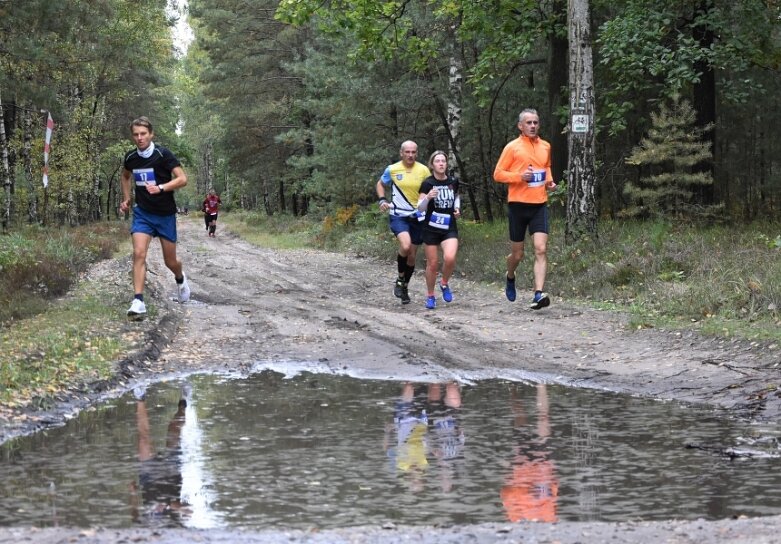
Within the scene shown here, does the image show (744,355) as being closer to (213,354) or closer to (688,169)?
(213,354)

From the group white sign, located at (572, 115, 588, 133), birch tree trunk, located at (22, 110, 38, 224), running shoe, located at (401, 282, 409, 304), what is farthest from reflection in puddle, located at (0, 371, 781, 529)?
birch tree trunk, located at (22, 110, 38, 224)

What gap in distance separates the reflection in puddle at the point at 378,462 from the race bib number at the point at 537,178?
16.3ft

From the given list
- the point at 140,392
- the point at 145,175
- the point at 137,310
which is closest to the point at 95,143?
the point at 145,175

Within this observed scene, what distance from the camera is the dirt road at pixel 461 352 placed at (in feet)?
13.0

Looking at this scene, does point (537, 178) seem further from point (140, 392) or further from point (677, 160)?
point (677, 160)

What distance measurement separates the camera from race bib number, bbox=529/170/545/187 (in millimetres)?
12055

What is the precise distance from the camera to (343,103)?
29344 millimetres

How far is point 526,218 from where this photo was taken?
1236 cm

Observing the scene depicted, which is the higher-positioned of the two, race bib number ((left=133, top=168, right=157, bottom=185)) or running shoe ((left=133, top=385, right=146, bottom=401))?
race bib number ((left=133, top=168, right=157, bottom=185))

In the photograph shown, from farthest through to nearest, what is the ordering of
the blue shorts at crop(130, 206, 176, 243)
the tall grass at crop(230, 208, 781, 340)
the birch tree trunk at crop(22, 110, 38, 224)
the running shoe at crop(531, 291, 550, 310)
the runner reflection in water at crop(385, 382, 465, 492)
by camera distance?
the birch tree trunk at crop(22, 110, 38, 224) → the running shoe at crop(531, 291, 550, 310) → the blue shorts at crop(130, 206, 176, 243) → the tall grass at crop(230, 208, 781, 340) → the runner reflection in water at crop(385, 382, 465, 492)

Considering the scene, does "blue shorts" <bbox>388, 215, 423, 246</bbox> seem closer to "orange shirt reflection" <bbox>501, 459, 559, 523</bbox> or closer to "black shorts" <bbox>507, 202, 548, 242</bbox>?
"black shorts" <bbox>507, 202, 548, 242</bbox>

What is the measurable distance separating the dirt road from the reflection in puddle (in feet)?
0.87

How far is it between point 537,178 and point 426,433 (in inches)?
259

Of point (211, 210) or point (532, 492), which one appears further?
point (211, 210)
